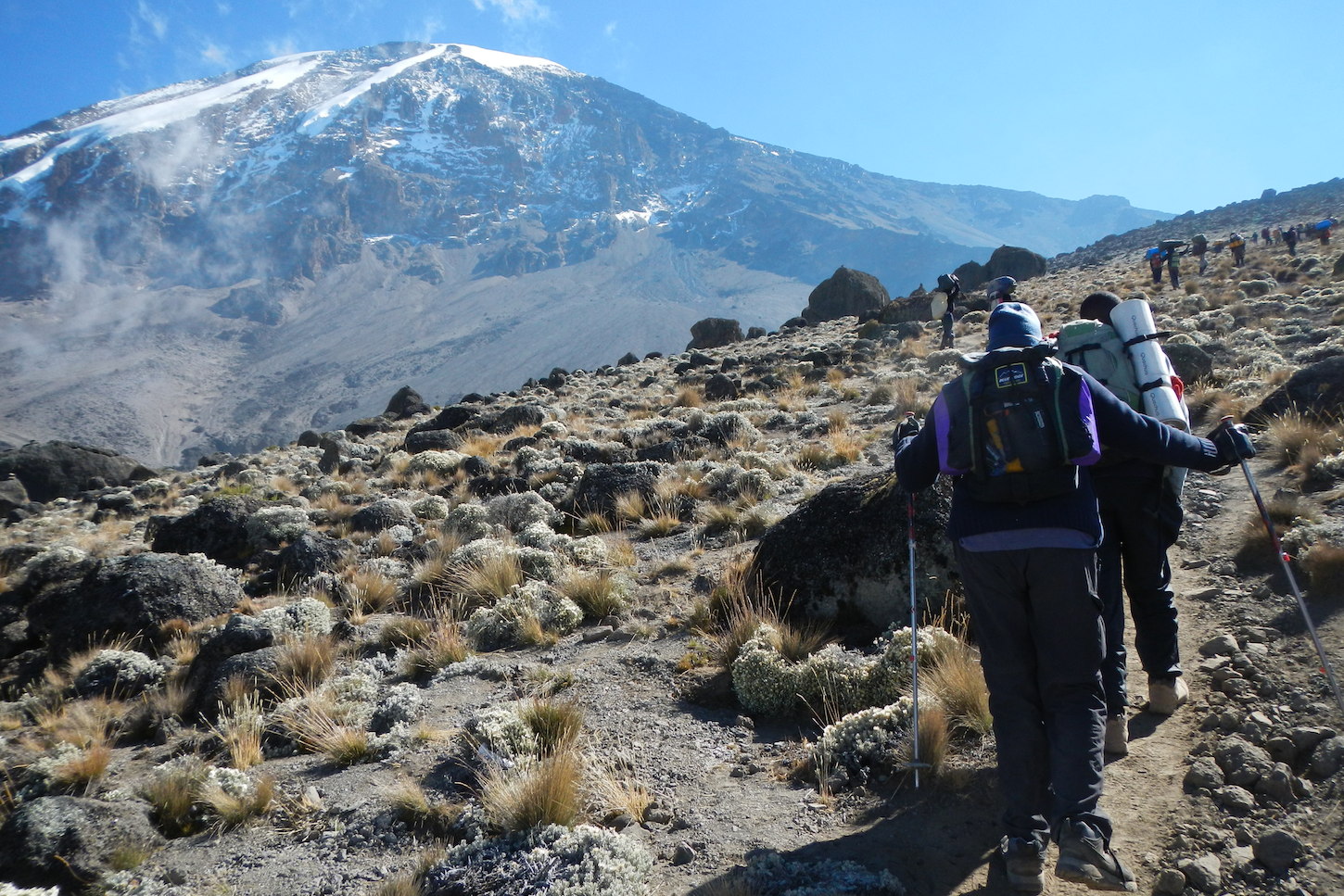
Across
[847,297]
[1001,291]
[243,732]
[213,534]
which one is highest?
[847,297]

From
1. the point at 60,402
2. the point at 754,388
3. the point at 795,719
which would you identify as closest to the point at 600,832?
the point at 795,719

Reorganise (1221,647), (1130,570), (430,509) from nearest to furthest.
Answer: (1130,570) → (1221,647) → (430,509)

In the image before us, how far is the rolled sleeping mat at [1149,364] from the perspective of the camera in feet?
10.9

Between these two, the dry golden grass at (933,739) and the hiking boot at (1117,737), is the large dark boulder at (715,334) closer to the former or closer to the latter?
the dry golden grass at (933,739)

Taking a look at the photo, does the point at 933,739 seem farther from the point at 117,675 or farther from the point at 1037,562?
the point at 117,675

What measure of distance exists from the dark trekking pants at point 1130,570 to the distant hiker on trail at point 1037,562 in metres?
0.52

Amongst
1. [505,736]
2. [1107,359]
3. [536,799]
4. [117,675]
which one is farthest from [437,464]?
[1107,359]

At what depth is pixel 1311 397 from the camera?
7.51 metres

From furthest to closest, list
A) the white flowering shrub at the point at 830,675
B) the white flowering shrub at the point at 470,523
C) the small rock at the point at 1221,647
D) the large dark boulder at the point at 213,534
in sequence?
the large dark boulder at the point at 213,534 < the white flowering shrub at the point at 470,523 < the white flowering shrub at the point at 830,675 < the small rock at the point at 1221,647

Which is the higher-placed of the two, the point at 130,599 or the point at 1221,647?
the point at 1221,647

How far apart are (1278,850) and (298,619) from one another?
23.3 feet

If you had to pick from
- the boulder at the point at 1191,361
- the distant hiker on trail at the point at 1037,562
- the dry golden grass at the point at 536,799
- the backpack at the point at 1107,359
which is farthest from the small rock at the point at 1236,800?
the boulder at the point at 1191,361

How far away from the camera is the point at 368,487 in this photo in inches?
551

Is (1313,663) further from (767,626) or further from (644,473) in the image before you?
(644,473)
